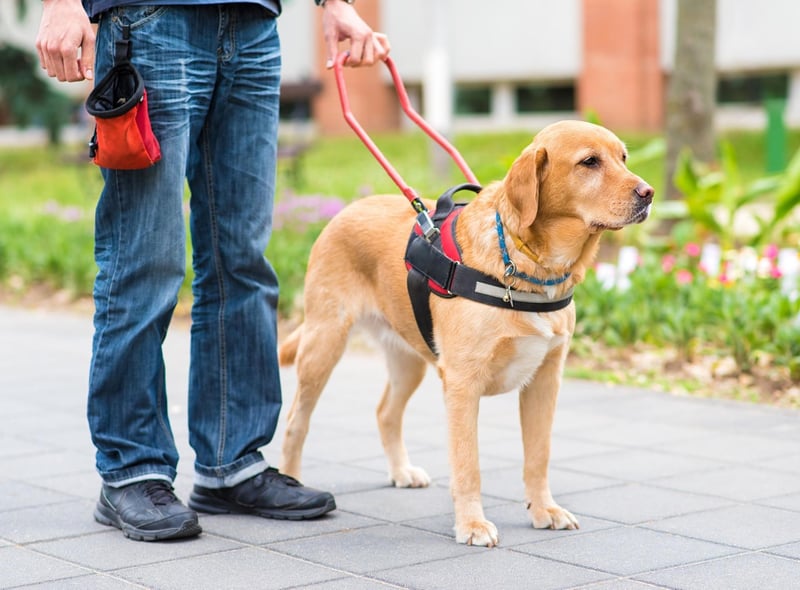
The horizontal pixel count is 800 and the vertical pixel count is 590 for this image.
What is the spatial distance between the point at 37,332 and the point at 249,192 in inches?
210

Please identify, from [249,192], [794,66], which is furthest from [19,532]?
[794,66]

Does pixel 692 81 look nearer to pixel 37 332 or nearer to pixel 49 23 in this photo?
pixel 37 332

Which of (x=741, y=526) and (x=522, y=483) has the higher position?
(x=741, y=526)

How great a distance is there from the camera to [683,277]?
7559 mm

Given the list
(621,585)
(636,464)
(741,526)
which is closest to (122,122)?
(621,585)

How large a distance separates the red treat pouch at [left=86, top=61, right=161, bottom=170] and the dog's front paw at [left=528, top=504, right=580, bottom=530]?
65.7 inches

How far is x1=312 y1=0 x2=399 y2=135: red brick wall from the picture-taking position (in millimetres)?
27766

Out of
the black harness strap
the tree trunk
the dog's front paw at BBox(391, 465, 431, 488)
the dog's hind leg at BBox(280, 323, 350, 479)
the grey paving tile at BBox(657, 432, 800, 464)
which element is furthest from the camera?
the tree trunk

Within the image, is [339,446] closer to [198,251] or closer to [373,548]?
[198,251]

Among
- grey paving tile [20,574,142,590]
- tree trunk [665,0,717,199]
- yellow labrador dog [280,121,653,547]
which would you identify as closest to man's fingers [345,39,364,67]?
yellow labrador dog [280,121,653,547]

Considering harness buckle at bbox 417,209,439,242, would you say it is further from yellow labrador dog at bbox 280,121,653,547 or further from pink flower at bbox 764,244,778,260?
pink flower at bbox 764,244,778,260

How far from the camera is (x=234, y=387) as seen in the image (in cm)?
411

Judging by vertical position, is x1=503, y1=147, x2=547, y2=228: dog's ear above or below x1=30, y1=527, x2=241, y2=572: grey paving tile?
above

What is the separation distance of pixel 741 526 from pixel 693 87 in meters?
6.67
